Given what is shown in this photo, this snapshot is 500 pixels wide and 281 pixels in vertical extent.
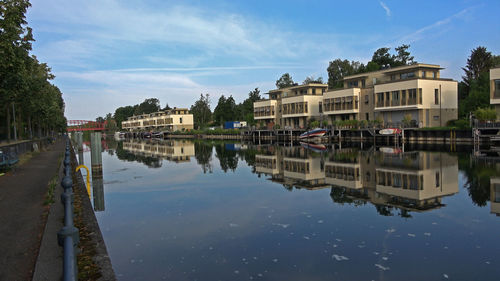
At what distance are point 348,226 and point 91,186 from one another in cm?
1416

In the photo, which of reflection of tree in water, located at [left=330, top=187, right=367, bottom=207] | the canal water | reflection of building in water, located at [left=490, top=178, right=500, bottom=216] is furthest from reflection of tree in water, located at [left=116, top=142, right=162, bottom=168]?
reflection of building in water, located at [left=490, top=178, right=500, bottom=216]

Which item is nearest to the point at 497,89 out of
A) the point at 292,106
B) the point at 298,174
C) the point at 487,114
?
the point at 487,114

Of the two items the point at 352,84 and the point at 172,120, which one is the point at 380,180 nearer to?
the point at 352,84

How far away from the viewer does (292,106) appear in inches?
3100

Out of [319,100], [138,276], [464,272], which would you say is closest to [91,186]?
[138,276]

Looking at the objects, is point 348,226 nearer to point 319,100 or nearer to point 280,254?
point 280,254

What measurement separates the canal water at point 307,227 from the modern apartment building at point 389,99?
115 feet

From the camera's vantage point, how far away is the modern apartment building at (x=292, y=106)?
7575cm

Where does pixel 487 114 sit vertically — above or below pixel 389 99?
below

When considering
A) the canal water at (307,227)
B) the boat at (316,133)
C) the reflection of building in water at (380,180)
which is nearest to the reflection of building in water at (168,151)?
the reflection of building in water at (380,180)

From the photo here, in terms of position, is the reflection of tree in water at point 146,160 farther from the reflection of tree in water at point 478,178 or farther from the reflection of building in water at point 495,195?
the reflection of building in water at point 495,195

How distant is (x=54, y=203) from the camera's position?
11766mm

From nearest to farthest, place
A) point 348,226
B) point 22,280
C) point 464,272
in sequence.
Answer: point 22,280
point 464,272
point 348,226

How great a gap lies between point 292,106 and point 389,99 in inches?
1010
